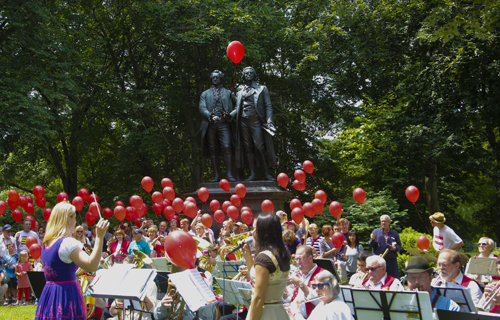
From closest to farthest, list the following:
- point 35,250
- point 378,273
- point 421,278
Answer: point 421,278 < point 378,273 < point 35,250

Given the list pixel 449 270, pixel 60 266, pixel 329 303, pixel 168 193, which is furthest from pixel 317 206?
pixel 60 266

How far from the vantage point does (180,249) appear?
473 centimetres

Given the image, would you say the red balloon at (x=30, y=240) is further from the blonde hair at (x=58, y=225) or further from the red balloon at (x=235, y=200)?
the blonde hair at (x=58, y=225)

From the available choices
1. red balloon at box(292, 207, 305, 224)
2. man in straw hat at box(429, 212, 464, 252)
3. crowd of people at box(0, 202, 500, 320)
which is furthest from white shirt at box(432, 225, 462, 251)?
red balloon at box(292, 207, 305, 224)

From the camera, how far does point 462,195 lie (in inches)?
855

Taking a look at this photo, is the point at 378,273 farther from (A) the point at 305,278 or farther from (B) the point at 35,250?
(B) the point at 35,250

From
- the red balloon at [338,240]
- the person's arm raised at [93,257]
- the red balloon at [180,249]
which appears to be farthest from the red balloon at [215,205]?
the person's arm raised at [93,257]

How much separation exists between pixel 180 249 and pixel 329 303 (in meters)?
1.64

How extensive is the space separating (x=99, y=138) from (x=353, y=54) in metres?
11.8

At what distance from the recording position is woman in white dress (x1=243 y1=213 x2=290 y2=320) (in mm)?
3461

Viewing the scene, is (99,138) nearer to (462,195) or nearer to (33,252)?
(33,252)

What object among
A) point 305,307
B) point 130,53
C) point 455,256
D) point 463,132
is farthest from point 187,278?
point 130,53

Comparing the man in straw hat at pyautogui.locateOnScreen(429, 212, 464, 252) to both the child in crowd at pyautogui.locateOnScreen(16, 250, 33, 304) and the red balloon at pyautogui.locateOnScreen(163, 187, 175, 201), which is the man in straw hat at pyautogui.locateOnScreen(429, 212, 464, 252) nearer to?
the red balloon at pyautogui.locateOnScreen(163, 187, 175, 201)

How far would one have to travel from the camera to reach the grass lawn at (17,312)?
26.9ft
